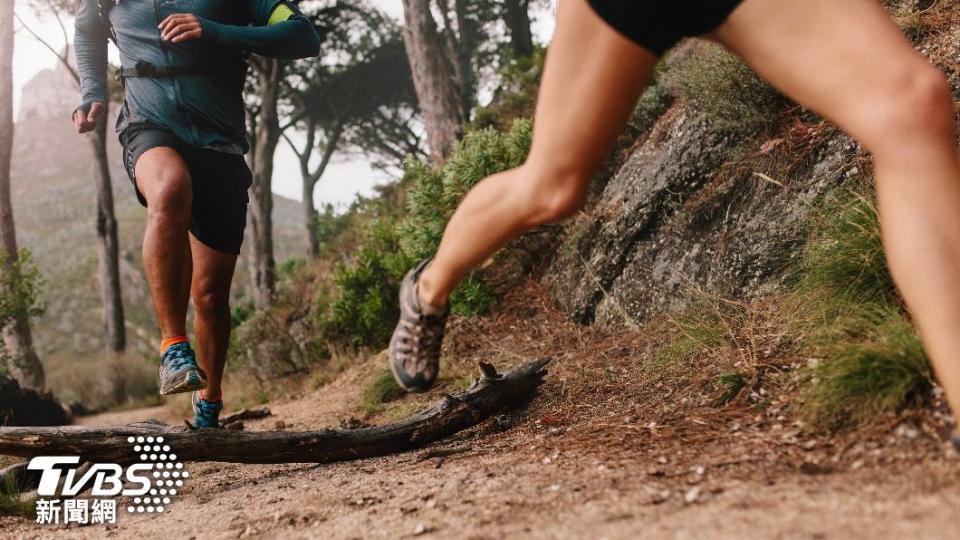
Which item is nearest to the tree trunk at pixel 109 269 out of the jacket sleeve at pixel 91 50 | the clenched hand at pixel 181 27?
the jacket sleeve at pixel 91 50

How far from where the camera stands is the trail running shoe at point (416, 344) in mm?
2223

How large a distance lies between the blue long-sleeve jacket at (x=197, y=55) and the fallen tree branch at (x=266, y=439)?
132 cm

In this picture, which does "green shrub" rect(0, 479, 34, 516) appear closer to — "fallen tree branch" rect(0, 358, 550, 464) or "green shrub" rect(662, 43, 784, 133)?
"fallen tree branch" rect(0, 358, 550, 464)

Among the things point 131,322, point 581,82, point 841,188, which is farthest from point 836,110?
point 131,322

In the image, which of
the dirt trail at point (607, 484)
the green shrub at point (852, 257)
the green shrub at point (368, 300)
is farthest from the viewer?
the green shrub at point (368, 300)

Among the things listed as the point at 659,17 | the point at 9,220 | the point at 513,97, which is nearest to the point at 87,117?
the point at 659,17

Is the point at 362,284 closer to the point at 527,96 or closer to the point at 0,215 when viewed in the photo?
the point at 527,96

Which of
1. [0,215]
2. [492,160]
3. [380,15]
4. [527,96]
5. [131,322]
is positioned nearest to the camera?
Answer: [492,160]

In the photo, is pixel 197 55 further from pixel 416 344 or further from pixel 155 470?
pixel 416 344

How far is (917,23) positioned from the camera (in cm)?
388

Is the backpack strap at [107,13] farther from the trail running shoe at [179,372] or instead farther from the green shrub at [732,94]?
the green shrub at [732,94]

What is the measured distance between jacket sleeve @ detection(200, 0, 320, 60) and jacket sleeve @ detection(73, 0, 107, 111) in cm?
70

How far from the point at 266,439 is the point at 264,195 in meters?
11.8

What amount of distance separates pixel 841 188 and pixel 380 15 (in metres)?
18.4
